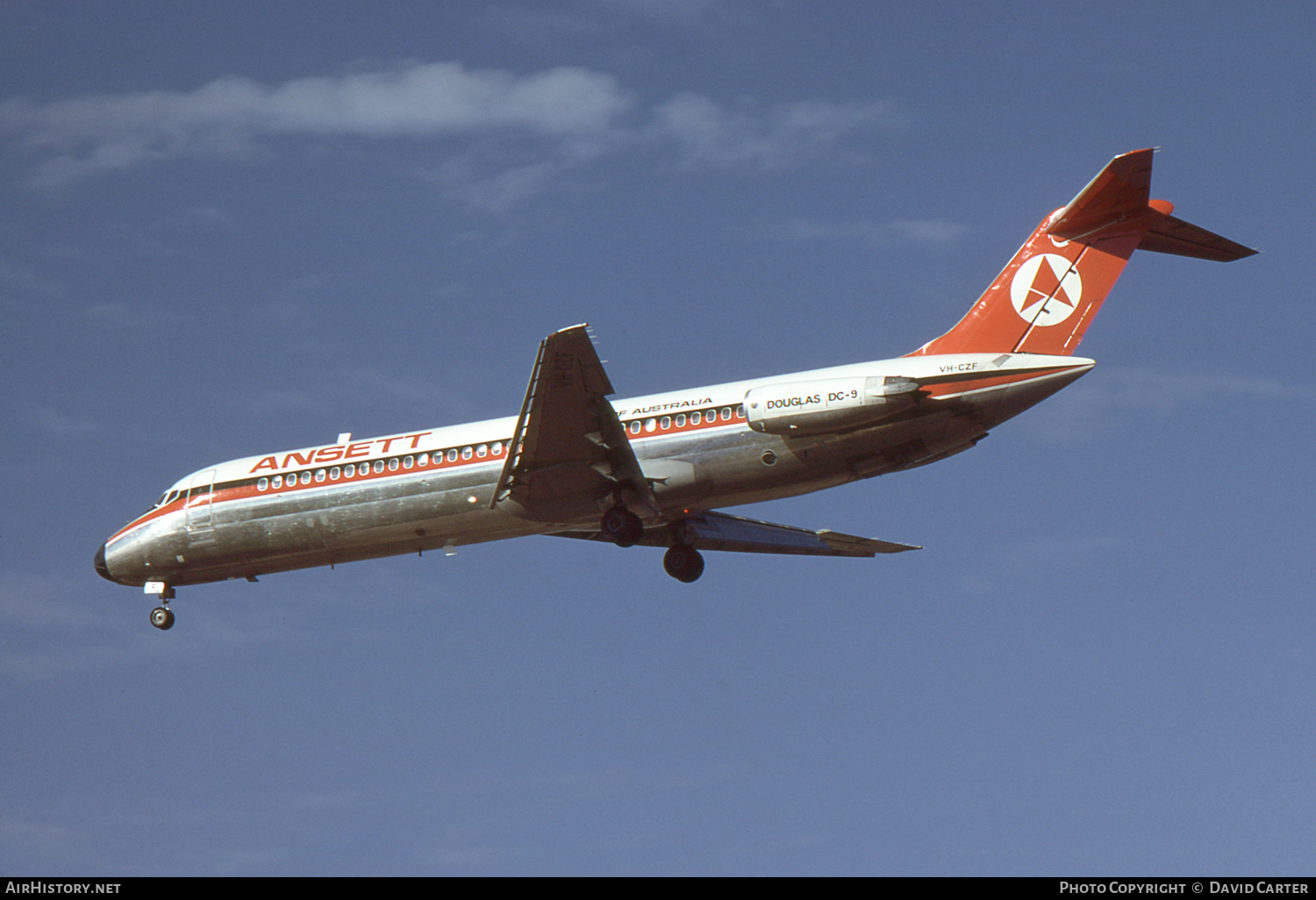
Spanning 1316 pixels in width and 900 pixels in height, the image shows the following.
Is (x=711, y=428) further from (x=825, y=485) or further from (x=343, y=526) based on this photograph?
(x=343, y=526)

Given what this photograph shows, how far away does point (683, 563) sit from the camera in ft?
113

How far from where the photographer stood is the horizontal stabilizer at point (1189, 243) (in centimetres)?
2780

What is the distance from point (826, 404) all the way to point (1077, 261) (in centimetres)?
575

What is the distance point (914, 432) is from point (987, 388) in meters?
1.57

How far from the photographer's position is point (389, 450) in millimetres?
31672

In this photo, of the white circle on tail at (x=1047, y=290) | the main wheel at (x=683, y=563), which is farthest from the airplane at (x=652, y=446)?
the main wheel at (x=683, y=563)

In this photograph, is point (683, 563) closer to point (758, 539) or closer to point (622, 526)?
point (758, 539)

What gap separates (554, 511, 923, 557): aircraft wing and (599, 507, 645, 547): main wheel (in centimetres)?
448

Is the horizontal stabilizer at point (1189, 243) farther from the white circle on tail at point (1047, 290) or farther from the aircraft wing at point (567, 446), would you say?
the aircraft wing at point (567, 446)

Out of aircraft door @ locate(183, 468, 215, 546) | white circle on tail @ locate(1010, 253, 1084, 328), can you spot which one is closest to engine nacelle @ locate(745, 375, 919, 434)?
white circle on tail @ locate(1010, 253, 1084, 328)

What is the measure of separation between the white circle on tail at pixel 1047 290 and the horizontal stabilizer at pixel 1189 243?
57.8 inches

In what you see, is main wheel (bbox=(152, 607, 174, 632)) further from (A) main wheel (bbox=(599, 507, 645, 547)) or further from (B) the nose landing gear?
(A) main wheel (bbox=(599, 507, 645, 547))

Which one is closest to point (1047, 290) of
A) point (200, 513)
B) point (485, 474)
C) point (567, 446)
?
point (567, 446)
